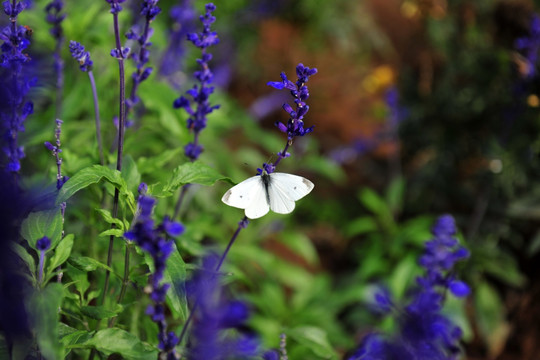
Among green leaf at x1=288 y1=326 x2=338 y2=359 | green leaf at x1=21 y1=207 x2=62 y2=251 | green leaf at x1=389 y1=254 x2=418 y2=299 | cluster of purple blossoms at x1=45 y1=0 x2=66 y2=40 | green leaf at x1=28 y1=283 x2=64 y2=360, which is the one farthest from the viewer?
green leaf at x1=389 y1=254 x2=418 y2=299

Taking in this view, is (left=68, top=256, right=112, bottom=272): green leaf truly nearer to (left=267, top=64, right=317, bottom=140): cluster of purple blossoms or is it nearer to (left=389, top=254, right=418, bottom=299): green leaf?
(left=267, top=64, right=317, bottom=140): cluster of purple blossoms

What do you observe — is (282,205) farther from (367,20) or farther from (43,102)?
(367,20)

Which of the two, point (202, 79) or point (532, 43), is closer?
point (202, 79)

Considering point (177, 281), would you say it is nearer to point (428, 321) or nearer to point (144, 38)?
point (428, 321)

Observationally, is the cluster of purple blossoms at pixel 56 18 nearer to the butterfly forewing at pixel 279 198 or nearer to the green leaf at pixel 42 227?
the green leaf at pixel 42 227

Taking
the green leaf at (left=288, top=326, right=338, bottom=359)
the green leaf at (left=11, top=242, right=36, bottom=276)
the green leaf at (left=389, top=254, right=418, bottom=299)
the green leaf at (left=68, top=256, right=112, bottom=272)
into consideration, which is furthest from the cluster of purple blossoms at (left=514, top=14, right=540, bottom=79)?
the green leaf at (left=11, top=242, right=36, bottom=276)

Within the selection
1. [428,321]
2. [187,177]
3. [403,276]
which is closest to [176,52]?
[187,177]
